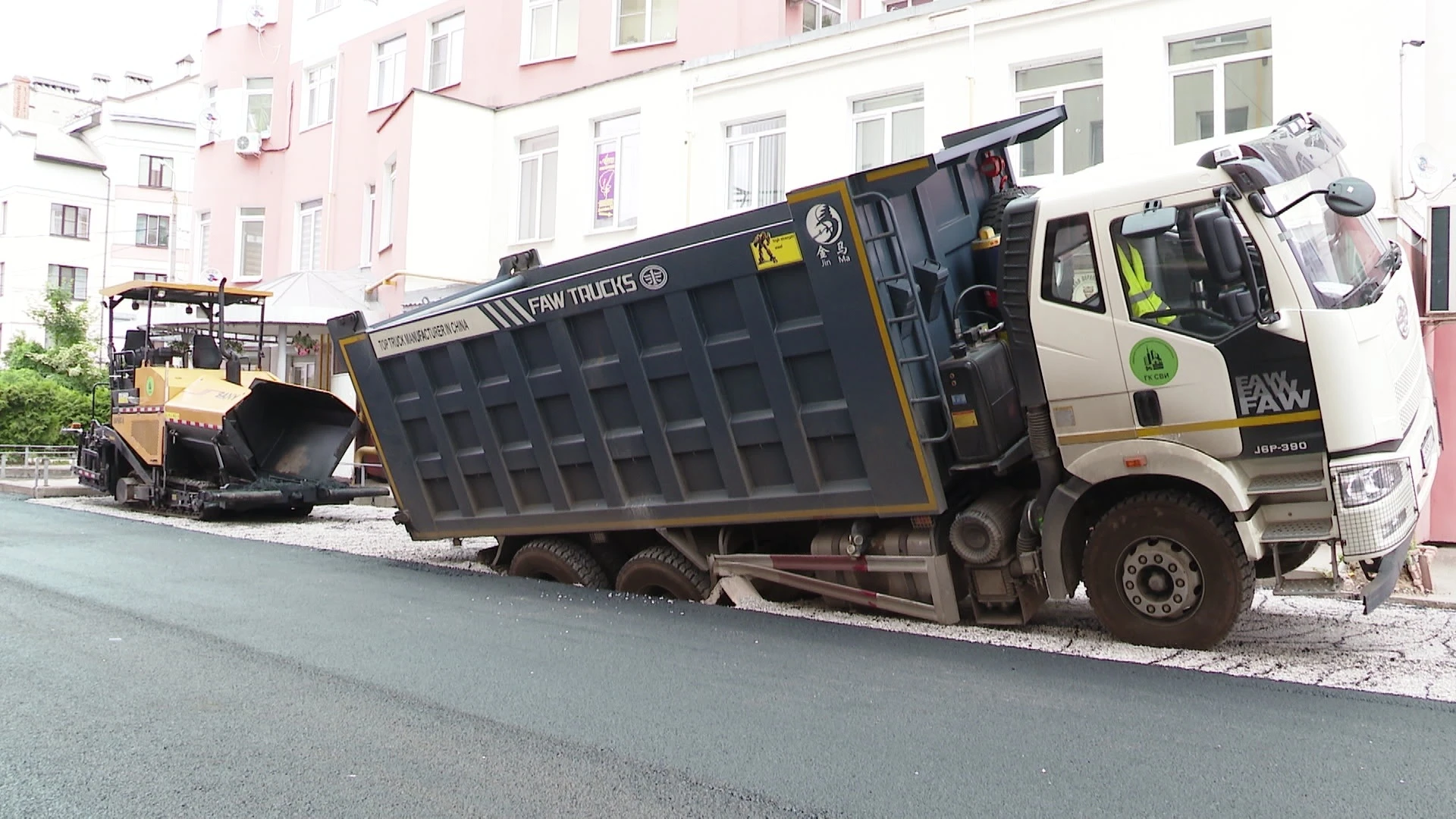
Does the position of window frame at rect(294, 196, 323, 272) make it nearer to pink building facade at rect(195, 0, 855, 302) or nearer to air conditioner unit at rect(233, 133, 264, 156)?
pink building facade at rect(195, 0, 855, 302)

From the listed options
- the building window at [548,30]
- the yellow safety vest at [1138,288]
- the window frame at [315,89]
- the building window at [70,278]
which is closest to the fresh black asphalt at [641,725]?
the yellow safety vest at [1138,288]

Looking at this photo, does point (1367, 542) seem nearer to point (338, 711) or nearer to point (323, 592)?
point (338, 711)

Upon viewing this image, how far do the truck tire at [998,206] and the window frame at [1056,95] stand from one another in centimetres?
485

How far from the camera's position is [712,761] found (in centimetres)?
379

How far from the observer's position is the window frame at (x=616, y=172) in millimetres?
15352

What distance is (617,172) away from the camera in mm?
15570

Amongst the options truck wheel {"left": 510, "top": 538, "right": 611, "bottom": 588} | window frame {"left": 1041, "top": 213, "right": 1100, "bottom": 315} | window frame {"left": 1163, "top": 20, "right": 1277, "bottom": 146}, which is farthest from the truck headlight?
window frame {"left": 1163, "top": 20, "right": 1277, "bottom": 146}

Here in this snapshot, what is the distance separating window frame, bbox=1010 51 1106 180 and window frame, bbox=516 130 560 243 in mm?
6962

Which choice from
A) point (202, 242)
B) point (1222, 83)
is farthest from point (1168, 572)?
point (202, 242)

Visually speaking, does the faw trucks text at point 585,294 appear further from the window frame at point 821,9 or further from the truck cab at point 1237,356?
the window frame at point 821,9

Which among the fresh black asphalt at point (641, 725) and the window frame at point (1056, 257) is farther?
the window frame at point (1056, 257)

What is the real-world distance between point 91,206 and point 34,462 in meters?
26.7

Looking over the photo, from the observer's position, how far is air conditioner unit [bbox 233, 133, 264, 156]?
913 inches

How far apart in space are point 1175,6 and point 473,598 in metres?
8.58
